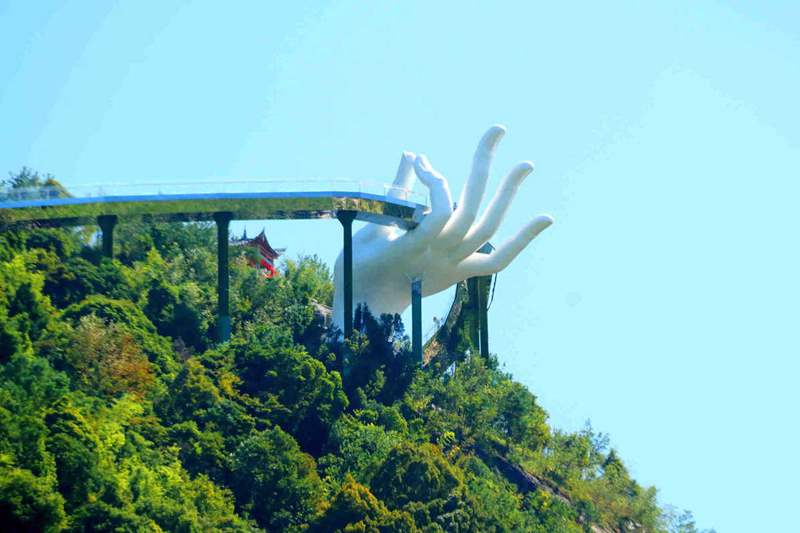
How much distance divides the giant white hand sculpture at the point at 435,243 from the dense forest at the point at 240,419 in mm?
1186

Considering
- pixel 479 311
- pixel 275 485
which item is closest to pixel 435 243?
pixel 479 311

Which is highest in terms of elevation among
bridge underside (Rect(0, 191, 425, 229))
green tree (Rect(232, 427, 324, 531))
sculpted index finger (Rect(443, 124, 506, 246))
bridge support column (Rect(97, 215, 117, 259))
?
sculpted index finger (Rect(443, 124, 506, 246))

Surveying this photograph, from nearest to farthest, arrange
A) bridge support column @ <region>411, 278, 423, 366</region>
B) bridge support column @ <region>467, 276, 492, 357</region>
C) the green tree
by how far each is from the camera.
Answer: the green tree < bridge support column @ <region>411, 278, 423, 366</region> < bridge support column @ <region>467, 276, 492, 357</region>

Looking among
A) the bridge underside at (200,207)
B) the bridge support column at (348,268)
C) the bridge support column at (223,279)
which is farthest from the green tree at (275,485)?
the bridge underside at (200,207)

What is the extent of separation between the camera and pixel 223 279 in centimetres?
4519

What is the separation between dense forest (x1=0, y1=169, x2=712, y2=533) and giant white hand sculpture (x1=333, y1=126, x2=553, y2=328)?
1.19 metres

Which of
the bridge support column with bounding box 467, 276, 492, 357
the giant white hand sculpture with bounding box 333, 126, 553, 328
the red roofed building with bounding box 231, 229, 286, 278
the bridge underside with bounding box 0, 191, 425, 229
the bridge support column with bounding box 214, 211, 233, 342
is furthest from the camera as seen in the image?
the red roofed building with bounding box 231, 229, 286, 278

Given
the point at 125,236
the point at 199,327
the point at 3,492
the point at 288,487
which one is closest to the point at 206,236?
the point at 125,236

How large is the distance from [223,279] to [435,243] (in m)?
4.55

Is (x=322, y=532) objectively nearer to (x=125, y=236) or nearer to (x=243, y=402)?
(x=243, y=402)

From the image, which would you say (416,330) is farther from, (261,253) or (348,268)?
(261,253)

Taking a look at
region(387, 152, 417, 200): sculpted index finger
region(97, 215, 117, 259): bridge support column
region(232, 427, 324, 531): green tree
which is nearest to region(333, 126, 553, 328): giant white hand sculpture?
region(387, 152, 417, 200): sculpted index finger

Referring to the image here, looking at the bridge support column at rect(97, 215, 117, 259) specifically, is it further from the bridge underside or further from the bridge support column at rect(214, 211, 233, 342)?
the bridge support column at rect(214, 211, 233, 342)

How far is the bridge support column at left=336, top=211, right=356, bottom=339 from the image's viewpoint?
44.9 metres
